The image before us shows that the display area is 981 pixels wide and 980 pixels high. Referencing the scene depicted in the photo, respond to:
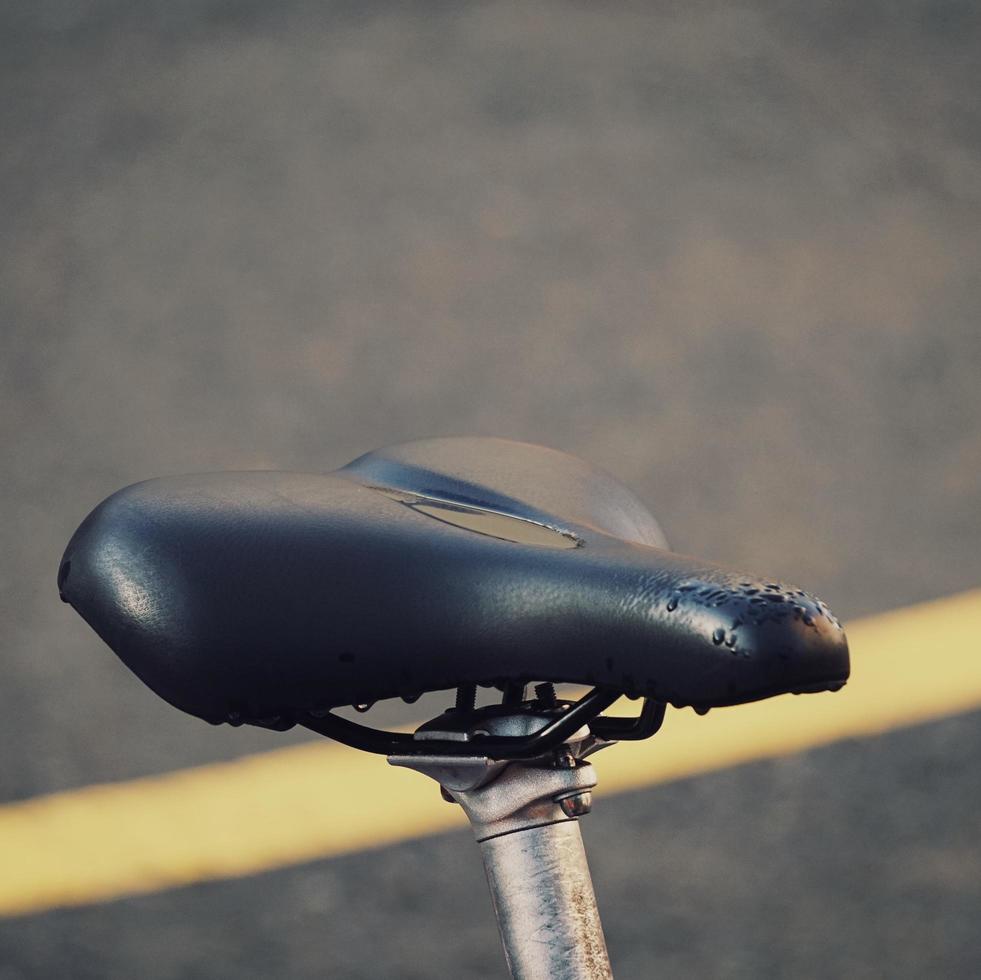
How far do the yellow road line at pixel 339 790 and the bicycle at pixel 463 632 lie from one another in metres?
1.63

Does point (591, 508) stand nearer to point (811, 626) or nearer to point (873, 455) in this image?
point (811, 626)

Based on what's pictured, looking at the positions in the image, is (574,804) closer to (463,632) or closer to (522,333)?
(463,632)

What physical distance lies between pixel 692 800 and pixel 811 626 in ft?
6.03

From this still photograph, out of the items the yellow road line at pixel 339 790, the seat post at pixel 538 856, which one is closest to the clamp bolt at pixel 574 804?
the seat post at pixel 538 856

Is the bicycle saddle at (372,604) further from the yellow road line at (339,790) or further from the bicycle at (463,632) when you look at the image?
the yellow road line at (339,790)

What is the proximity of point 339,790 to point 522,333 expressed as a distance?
0.86 m

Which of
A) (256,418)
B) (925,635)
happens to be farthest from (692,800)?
(256,418)

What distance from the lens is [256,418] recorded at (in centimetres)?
232

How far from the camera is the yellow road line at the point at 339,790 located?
215 cm

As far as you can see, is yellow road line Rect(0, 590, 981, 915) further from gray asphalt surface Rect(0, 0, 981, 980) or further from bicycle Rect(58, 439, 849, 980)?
bicycle Rect(58, 439, 849, 980)

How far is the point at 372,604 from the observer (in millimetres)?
483

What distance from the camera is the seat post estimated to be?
514 mm

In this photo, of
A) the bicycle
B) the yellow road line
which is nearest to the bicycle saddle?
the bicycle

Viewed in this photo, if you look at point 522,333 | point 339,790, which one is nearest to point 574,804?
point 339,790
